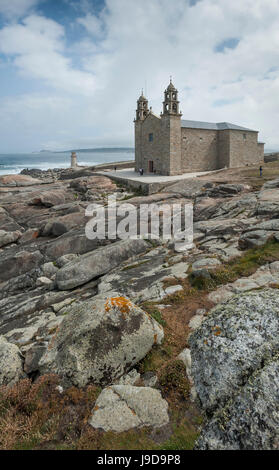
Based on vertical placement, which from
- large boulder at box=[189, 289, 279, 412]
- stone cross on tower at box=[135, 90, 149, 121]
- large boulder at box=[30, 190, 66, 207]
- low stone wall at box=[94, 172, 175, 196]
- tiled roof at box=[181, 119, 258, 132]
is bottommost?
large boulder at box=[189, 289, 279, 412]

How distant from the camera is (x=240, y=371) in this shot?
12.0 ft

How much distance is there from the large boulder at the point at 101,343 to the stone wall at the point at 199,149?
131ft

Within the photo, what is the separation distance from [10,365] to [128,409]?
3.46 metres

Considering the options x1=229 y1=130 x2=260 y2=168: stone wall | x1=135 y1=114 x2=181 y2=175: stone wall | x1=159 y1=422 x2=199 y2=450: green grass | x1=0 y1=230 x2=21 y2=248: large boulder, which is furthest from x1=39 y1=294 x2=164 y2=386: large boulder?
x1=229 y1=130 x2=260 y2=168: stone wall

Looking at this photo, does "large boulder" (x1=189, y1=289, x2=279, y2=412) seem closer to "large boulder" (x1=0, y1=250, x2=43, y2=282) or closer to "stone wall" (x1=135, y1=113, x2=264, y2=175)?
"large boulder" (x1=0, y1=250, x2=43, y2=282)

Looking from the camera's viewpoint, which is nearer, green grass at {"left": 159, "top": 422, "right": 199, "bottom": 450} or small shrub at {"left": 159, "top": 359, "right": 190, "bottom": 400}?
green grass at {"left": 159, "top": 422, "right": 199, "bottom": 450}

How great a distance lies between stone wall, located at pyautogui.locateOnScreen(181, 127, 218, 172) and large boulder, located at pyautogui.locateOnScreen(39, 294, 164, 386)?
40.0 metres

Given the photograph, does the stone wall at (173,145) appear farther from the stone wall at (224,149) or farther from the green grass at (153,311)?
the green grass at (153,311)

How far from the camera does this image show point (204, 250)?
1444cm

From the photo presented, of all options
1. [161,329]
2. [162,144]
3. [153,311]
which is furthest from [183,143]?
[161,329]

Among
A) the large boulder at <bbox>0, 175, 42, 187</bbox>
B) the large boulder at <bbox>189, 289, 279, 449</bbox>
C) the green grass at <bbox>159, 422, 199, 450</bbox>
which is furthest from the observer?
the large boulder at <bbox>0, 175, 42, 187</bbox>

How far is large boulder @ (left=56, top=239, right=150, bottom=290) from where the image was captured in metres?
14.1
